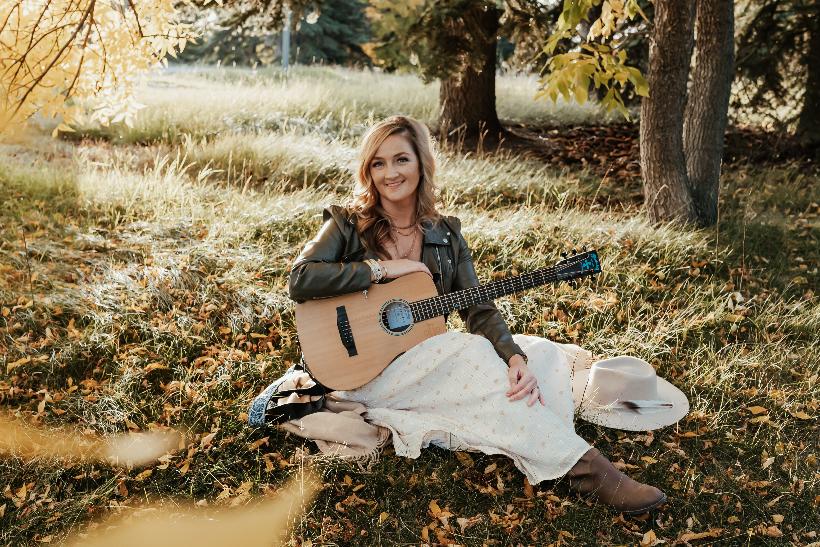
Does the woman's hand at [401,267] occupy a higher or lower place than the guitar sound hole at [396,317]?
higher

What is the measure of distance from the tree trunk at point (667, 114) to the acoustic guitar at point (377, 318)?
10.2 feet

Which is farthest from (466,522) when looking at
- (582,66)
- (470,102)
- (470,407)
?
(470,102)

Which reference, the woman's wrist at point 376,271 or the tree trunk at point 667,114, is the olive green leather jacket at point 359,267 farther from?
the tree trunk at point 667,114

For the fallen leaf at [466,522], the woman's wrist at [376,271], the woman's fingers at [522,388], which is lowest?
the fallen leaf at [466,522]

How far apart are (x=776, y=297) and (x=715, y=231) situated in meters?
0.91

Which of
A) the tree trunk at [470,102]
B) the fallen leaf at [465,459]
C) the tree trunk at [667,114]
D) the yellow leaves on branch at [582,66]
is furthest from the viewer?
the tree trunk at [470,102]

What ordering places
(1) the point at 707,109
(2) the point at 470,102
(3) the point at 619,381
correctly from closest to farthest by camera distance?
(3) the point at 619,381 < (1) the point at 707,109 < (2) the point at 470,102

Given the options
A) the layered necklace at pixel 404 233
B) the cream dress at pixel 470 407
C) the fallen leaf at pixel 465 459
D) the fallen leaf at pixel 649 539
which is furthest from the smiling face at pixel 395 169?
the fallen leaf at pixel 649 539

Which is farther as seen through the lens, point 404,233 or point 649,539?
point 404,233

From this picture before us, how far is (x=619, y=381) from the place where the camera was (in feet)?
11.7

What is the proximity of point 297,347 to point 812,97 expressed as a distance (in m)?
7.52

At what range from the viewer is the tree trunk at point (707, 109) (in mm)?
5812

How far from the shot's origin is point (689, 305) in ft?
15.6

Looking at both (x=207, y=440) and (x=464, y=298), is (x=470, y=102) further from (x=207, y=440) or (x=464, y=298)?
(x=207, y=440)
